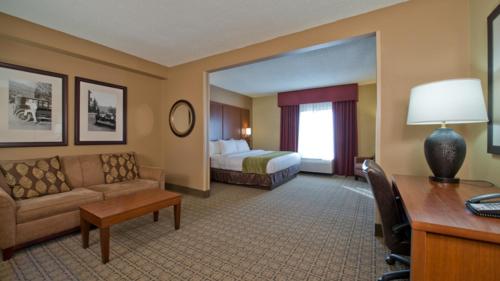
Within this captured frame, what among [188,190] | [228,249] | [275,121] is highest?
[275,121]

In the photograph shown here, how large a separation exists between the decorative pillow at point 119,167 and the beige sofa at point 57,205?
8 cm

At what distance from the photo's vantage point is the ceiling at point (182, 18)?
229 centimetres

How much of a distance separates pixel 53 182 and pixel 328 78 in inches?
228

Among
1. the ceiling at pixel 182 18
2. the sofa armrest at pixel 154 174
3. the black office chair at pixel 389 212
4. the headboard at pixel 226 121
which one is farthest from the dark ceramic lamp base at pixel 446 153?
the headboard at pixel 226 121

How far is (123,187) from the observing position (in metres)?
2.97

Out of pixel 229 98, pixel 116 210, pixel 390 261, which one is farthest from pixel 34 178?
pixel 229 98

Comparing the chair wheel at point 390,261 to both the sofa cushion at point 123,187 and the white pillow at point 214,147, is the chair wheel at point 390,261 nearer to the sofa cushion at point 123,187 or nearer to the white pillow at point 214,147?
the sofa cushion at point 123,187

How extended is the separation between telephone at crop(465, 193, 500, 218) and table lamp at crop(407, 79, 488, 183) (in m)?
0.59

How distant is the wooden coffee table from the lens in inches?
74.7

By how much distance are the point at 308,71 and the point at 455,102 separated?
357cm

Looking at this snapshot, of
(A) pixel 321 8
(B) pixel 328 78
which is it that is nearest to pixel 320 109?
(B) pixel 328 78

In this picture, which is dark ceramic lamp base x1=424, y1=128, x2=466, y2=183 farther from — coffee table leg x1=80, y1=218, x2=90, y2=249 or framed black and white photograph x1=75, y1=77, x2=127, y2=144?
framed black and white photograph x1=75, y1=77, x2=127, y2=144

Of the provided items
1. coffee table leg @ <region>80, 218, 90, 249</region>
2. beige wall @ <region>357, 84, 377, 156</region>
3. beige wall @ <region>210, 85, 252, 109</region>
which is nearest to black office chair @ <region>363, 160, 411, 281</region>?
coffee table leg @ <region>80, 218, 90, 249</region>

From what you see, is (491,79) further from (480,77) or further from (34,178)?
(34,178)
